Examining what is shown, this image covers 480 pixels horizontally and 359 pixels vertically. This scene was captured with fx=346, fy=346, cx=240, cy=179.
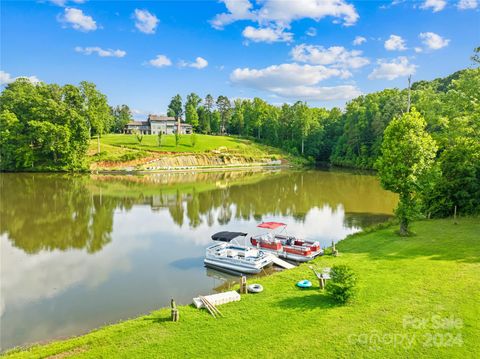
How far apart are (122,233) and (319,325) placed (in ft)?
65.0

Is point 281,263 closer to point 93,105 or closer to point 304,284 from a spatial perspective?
point 304,284

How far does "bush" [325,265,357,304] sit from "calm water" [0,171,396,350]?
22.4 ft

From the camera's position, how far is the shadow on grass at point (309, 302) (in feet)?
42.3

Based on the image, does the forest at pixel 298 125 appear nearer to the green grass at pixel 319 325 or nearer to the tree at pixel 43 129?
the tree at pixel 43 129

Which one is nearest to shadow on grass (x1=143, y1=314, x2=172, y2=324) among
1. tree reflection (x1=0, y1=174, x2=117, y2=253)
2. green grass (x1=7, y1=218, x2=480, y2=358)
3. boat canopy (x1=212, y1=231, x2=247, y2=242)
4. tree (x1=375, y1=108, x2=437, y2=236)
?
green grass (x1=7, y1=218, x2=480, y2=358)

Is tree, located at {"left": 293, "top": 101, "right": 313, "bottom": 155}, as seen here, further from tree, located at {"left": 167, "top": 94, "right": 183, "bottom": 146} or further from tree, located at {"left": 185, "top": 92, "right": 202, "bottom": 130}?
tree, located at {"left": 167, "top": 94, "right": 183, "bottom": 146}

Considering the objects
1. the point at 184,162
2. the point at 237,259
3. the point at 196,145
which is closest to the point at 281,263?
the point at 237,259

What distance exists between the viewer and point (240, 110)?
11919 centimetres

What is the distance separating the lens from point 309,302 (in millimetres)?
13281

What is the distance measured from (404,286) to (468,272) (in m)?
3.40

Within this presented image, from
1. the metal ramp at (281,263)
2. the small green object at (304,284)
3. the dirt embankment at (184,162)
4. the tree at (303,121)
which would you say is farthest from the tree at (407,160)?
→ the tree at (303,121)

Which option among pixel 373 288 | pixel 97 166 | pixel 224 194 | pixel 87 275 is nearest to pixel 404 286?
pixel 373 288

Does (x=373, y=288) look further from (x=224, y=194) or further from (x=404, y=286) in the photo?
(x=224, y=194)

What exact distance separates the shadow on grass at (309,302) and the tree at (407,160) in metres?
10.3
